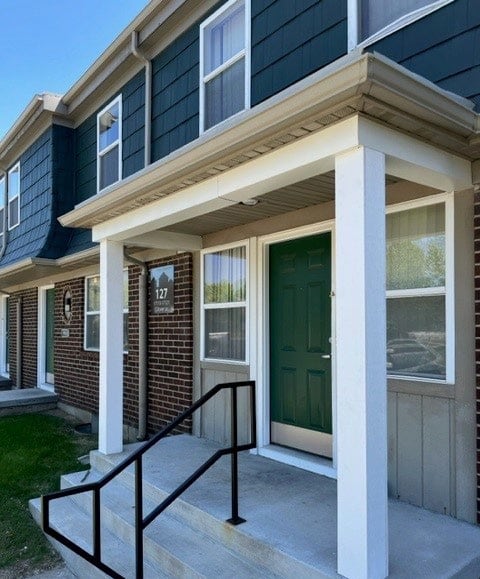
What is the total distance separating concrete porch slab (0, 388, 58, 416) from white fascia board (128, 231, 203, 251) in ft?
16.8

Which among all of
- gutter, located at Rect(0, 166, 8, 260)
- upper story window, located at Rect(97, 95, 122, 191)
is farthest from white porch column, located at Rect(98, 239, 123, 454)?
gutter, located at Rect(0, 166, 8, 260)

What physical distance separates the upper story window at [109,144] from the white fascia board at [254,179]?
288 cm

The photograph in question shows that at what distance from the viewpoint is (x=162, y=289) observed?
644 centimetres

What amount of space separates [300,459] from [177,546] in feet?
4.82

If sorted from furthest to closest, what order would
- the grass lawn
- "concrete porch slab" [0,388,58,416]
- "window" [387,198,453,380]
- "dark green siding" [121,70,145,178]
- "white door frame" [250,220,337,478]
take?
"concrete porch slab" [0,388,58,416]
"dark green siding" [121,70,145,178]
"white door frame" [250,220,337,478]
the grass lawn
"window" [387,198,453,380]

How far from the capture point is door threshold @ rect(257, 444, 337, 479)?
4.31 metres

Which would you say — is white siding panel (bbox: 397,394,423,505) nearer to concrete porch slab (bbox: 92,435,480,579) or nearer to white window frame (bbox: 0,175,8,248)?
concrete porch slab (bbox: 92,435,480,579)

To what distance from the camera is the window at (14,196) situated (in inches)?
402

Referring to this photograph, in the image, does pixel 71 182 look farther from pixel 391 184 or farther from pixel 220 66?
pixel 391 184

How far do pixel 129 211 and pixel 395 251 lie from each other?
7.53 ft

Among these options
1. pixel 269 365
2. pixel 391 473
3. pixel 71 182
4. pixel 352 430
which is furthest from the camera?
pixel 71 182

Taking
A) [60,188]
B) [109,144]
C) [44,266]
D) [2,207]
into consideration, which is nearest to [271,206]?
[109,144]

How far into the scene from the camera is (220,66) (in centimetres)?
546

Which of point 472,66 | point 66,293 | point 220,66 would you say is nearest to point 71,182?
point 66,293
